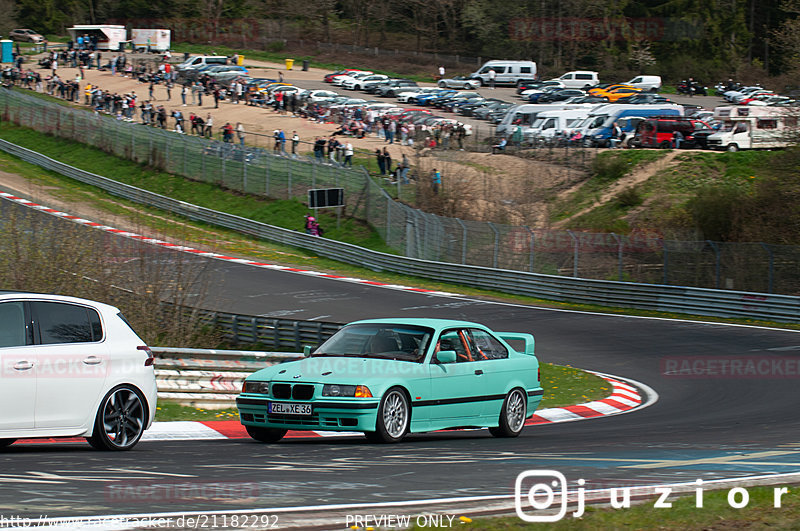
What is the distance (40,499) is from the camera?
568 cm

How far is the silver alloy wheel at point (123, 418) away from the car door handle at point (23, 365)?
34.8 inches

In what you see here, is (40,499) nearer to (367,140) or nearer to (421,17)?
(367,140)

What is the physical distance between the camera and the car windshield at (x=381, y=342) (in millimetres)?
10414

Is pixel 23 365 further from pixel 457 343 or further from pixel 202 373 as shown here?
pixel 202 373

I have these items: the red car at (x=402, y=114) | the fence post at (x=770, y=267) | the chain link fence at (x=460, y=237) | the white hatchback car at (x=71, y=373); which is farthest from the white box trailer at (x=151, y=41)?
the white hatchback car at (x=71, y=373)

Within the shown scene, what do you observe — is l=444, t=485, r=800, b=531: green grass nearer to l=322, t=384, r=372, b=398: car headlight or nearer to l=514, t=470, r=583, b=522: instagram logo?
l=514, t=470, r=583, b=522: instagram logo

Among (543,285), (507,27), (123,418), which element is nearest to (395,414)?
(123,418)

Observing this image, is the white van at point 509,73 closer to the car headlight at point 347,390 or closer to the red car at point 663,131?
the red car at point 663,131

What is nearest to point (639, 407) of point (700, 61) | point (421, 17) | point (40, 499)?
point (40, 499)

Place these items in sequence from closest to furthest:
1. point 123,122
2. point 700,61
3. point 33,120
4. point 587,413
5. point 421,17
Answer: point 587,413 → point 123,122 → point 33,120 → point 700,61 → point 421,17

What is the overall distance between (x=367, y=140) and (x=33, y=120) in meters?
20.5

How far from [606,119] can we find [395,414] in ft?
144

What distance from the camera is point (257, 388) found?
10.0 metres

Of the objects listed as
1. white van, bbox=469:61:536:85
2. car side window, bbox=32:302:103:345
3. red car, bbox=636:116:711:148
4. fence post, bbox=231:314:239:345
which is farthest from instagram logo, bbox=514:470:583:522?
white van, bbox=469:61:536:85
